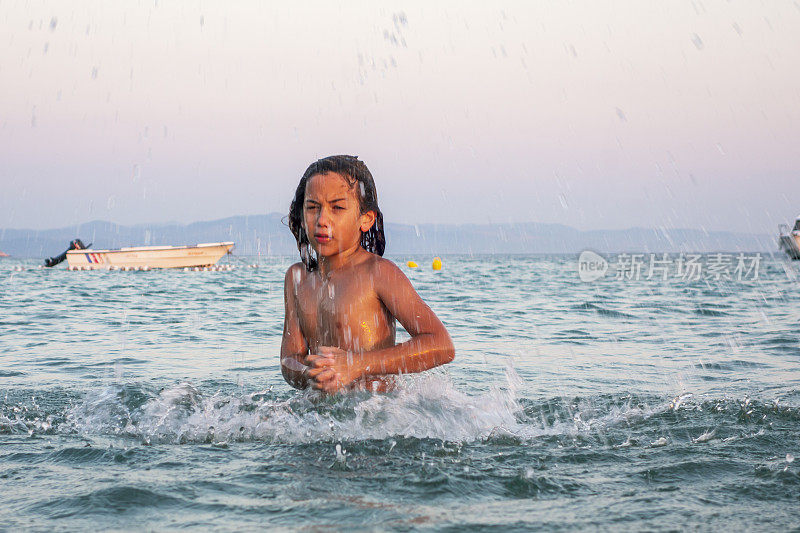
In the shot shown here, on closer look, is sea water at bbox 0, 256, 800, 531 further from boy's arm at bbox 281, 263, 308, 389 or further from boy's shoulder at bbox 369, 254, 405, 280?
boy's shoulder at bbox 369, 254, 405, 280

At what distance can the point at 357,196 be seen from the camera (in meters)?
3.67

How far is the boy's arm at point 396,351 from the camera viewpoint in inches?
124

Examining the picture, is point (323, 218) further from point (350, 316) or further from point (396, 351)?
point (396, 351)

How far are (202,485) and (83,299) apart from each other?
1553 centimetres

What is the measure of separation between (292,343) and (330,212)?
0.81 m

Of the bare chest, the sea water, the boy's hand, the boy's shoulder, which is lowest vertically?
the sea water

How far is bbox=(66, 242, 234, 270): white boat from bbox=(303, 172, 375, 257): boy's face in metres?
41.1

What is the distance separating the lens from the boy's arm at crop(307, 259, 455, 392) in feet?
10.3

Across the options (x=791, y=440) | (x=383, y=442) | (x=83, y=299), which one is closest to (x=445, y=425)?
(x=383, y=442)

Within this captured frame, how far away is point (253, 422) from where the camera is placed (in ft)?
11.7

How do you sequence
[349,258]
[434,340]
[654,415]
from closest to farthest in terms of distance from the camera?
[434,340] → [349,258] → [654,415]

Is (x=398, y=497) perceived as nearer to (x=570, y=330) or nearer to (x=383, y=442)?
(x=383, y=442)

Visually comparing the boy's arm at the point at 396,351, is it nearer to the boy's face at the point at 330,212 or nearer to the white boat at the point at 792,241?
the boy's face at the point at 330,212

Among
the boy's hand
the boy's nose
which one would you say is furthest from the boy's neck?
the boy's hand
